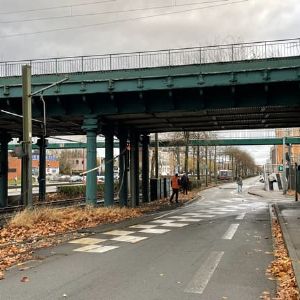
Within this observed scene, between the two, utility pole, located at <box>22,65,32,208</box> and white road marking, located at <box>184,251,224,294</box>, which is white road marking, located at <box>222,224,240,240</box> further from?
utility pole, located at <box>22,65,32,208</box>

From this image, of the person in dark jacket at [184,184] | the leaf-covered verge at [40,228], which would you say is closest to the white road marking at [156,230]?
the leaf-covered verge at [40,228]

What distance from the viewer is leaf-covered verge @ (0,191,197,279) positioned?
35.6 feet

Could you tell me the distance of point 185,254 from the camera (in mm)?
10734

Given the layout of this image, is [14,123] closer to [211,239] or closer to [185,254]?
[211,239]

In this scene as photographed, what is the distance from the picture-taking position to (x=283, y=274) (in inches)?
323

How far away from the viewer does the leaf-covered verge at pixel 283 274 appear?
A: 6711mm

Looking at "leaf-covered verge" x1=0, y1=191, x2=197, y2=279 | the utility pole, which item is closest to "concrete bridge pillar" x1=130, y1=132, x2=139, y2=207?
"leaf-covered verge" x1=0, y1=191, x2=197, y2=279

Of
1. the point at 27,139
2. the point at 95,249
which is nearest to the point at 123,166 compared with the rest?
the point at 27,139

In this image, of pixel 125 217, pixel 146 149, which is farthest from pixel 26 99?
pixel 146 149

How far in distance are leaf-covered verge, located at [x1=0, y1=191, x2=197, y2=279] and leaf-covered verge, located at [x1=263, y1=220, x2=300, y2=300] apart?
4635 millimetres

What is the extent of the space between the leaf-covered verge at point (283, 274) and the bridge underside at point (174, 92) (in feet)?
33.5

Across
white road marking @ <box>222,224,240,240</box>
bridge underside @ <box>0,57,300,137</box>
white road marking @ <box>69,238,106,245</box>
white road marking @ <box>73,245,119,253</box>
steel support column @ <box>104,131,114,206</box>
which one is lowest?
white road marking @ <box>222,224,240,240</box>

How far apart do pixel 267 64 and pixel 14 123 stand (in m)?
16.8

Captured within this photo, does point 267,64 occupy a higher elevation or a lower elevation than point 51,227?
higher
